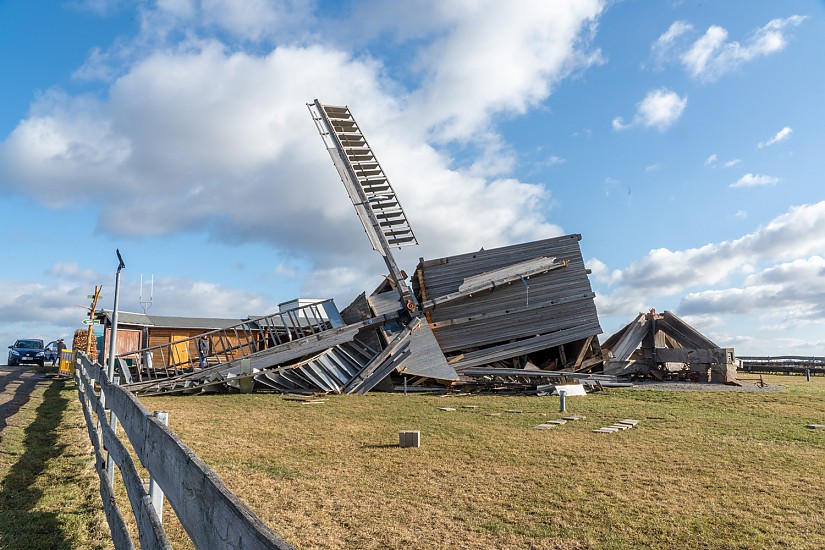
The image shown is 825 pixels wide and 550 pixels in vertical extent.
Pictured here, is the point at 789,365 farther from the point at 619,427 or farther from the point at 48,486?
the point at 48,486

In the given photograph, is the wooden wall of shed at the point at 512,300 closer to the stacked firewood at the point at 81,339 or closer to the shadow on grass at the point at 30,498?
the shadow on grass at the point at 30,498

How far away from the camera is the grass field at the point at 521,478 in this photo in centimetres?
556

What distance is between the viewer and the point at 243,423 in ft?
41.4

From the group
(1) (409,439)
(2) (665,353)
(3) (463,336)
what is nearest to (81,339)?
(3) (463,336)

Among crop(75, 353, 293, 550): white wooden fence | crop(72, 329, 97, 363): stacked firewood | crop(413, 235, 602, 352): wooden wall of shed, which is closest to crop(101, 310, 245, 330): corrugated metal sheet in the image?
crop(72, 329, 97, 363): stacked firewood

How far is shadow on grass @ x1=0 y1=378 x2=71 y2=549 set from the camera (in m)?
5.30

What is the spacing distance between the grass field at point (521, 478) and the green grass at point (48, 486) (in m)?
1.02

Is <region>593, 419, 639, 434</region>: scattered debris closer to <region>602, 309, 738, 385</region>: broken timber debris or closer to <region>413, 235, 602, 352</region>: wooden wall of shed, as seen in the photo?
<region>413, 235, 602, 352</region>: wooden wall of shed

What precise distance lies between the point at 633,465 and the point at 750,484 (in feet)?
4.86

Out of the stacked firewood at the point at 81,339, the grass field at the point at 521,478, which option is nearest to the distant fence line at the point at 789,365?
the grass field at the point at 521,478

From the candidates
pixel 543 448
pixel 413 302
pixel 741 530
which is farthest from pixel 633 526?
pixel 413 302

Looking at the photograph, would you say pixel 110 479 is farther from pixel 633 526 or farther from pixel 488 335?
pixel 488 335

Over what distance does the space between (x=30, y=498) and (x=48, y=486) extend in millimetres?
545

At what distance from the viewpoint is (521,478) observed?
301 inches
